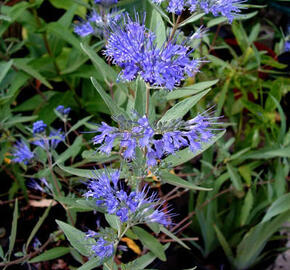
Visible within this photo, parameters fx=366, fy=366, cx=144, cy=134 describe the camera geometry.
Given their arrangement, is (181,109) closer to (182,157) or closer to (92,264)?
(182,157)

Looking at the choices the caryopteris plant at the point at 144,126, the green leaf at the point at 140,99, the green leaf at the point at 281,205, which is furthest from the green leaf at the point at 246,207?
the green leaf at the point at 140,99

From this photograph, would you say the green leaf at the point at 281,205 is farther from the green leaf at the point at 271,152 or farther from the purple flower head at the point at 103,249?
the purple flower head at the point at 103,249

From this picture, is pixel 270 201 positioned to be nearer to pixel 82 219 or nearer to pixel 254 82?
pixel 254 82

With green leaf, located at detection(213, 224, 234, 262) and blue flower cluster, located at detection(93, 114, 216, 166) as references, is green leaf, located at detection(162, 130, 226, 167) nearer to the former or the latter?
blue flower cluster, located at detection(93, 114, 216, 166)

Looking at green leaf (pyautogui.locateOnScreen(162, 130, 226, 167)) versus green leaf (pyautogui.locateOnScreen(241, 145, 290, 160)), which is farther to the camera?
green leaf (pyautogui.locateOnScreen(241, 145, 290, 160))

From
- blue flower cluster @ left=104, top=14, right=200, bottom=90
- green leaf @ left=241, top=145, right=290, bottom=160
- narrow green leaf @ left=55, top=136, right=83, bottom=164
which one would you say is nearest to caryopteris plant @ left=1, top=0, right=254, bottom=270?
blue flower cluster @ left=104, top=14, right=200, bottom=90

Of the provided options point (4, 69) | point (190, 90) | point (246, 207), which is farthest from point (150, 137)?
point (246, 207)
